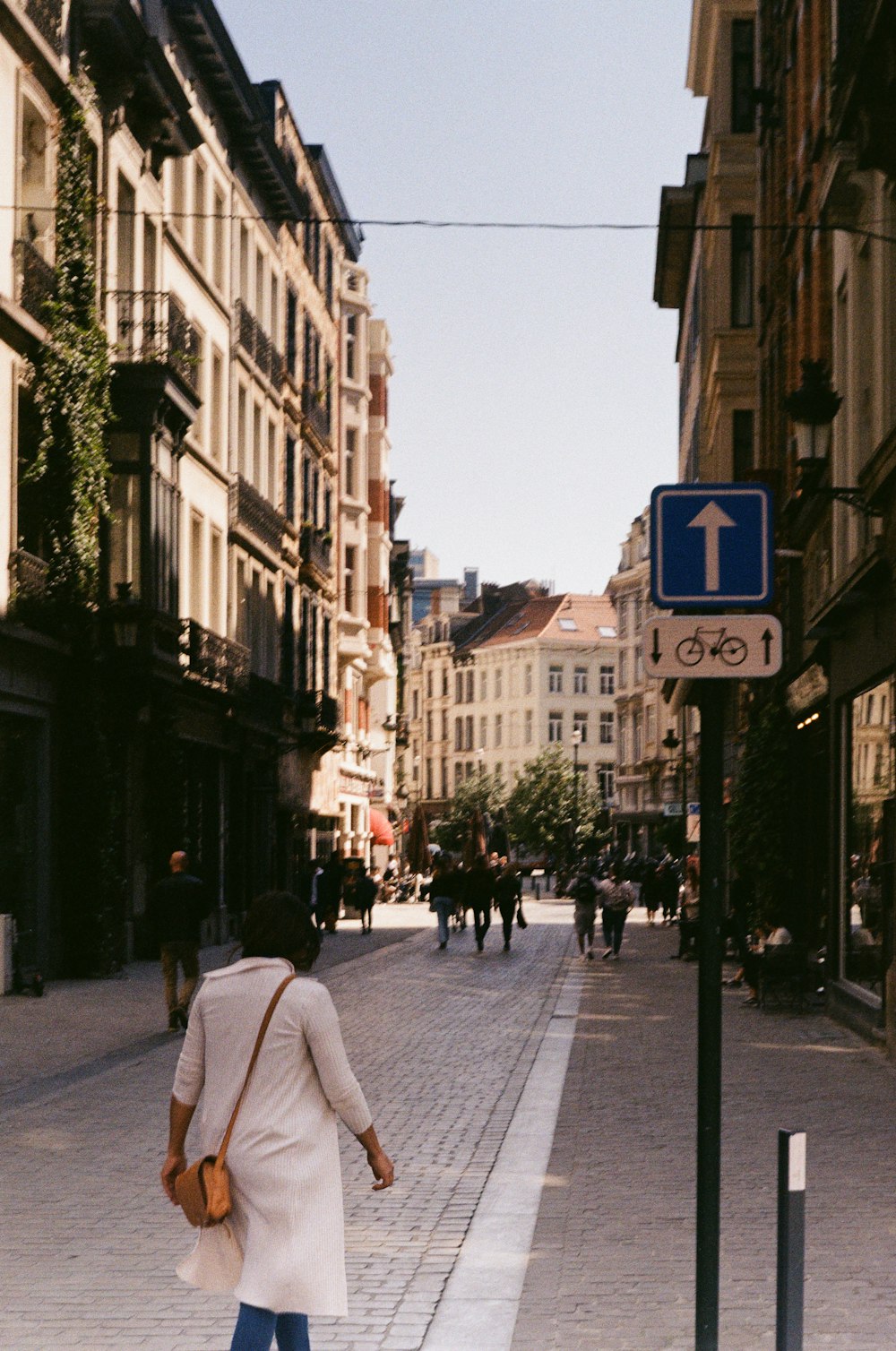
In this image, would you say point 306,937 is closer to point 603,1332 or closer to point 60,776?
point 603,1332

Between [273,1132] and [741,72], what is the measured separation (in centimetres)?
3890

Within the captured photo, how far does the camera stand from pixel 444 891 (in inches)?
1406

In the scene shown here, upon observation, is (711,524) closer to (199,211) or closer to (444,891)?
(444,891)

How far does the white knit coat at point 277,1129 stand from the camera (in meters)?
5.30

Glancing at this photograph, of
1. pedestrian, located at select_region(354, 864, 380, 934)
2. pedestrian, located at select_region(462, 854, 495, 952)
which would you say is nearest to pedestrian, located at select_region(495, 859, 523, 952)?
pedestrian, located at select_region(462, 854, 495, 952)

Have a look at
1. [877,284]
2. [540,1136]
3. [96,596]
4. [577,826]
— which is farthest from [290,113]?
[577,826]

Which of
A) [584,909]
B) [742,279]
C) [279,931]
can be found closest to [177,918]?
[279,931]

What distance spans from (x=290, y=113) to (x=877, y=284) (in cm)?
3223

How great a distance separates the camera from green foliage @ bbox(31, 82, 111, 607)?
25266 millimetres

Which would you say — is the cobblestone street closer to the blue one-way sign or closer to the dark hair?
the dark hair

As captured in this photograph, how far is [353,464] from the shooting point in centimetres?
6400

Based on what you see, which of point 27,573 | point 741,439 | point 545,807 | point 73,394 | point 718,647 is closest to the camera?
point 718,647

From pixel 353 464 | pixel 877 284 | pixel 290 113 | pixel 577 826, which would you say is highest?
pixel 290 113

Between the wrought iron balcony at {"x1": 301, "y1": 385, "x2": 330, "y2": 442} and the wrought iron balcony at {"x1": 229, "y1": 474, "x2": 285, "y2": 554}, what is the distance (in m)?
5.08
